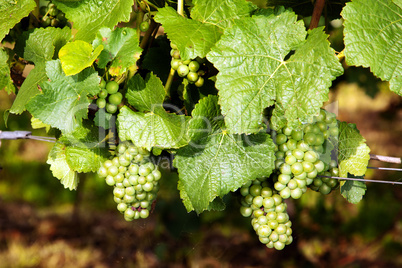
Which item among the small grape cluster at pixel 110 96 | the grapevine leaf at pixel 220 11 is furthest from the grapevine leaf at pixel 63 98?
the grapevine leaf at pixel 220 11

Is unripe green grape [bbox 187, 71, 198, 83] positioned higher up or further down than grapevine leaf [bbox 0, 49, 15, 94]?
higher up

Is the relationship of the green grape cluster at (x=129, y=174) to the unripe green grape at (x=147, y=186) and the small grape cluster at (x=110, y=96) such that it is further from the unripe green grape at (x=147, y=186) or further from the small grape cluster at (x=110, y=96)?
the small grape cluster at (x=110, y=96)

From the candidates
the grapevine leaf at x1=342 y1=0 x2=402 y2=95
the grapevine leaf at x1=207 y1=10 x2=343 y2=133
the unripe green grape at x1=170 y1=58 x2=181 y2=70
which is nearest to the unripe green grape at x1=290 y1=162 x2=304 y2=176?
the grapevine leaf at x1=207 y1=10 x2=343 y2=133

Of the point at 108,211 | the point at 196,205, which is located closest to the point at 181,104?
the point at 196,205

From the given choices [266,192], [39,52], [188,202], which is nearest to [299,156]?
[266,192]

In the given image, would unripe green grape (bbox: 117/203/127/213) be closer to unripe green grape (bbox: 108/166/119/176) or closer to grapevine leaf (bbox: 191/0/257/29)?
unripe green grape (bbox: 108/166/119/176)

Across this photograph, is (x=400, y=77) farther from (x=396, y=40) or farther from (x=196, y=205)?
(x=196, y=205)
